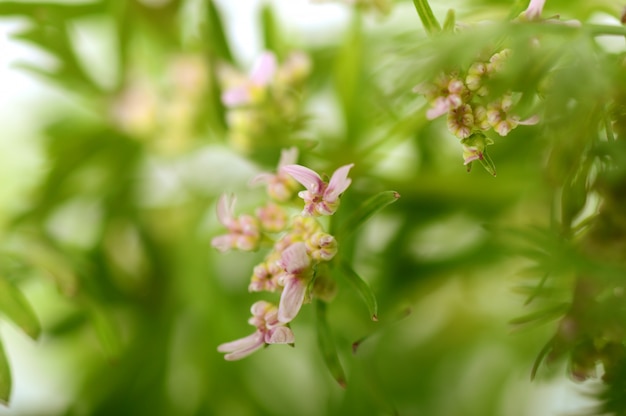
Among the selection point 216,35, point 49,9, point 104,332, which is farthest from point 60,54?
point 104,332

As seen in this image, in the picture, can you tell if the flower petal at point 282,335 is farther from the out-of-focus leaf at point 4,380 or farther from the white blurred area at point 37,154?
the white blurred area at point 37,154

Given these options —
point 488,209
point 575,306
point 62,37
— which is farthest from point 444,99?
point 62,37

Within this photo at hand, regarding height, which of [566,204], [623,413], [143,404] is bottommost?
[143,404]

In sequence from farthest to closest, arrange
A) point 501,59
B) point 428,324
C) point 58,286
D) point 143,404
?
point 428,324 → point 143,404 → point 58,286 → point 501,59

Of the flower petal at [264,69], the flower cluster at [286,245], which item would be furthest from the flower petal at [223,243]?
the flower petal at [264,69]

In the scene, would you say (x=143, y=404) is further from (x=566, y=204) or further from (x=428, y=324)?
(x=566, y=204)

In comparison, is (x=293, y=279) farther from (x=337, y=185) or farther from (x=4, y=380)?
(x=4, y=380)

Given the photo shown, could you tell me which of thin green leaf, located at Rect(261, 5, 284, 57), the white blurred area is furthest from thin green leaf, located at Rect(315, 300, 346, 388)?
the white blurred area
